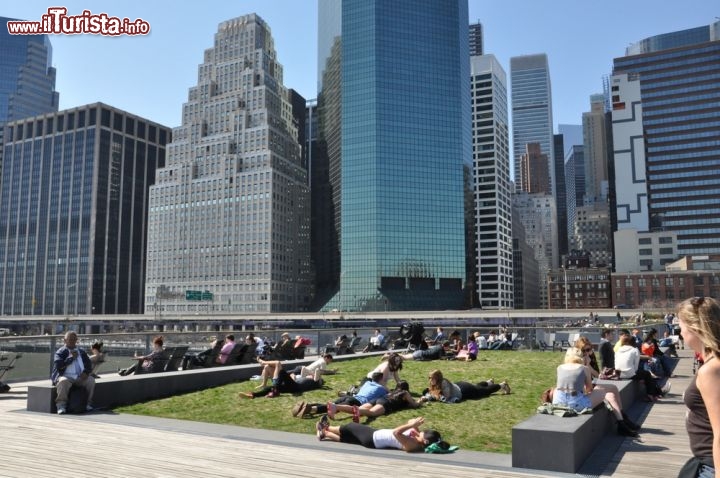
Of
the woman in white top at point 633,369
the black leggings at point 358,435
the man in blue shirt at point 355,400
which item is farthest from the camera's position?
the woman in white top at point 633,369

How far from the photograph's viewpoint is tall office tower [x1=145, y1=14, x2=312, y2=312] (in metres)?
171

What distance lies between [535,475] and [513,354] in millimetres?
18778

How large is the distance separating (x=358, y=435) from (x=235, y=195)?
16977 centimetres

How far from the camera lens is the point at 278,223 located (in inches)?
6865

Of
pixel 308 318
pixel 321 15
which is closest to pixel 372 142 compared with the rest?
pixel 308 318

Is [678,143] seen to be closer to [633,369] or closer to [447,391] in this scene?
[633,369]

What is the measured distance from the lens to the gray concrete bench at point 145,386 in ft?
43.7

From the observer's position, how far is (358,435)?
1010 centimetres

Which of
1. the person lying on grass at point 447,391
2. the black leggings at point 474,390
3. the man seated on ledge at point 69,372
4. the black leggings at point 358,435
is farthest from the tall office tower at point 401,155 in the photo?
the black leggings at point 358,435

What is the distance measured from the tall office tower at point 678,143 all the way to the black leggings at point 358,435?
6877 inches

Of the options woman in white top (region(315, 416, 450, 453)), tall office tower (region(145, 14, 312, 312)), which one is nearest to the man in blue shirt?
woman in white top (region(315, 416, 450, 453))

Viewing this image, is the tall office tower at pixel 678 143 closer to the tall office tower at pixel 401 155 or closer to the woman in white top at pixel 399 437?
the tall office tower at pixel 401 155

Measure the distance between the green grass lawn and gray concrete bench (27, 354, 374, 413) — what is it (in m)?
0.47

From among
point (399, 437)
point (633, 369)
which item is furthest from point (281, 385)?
point (633, 369)
